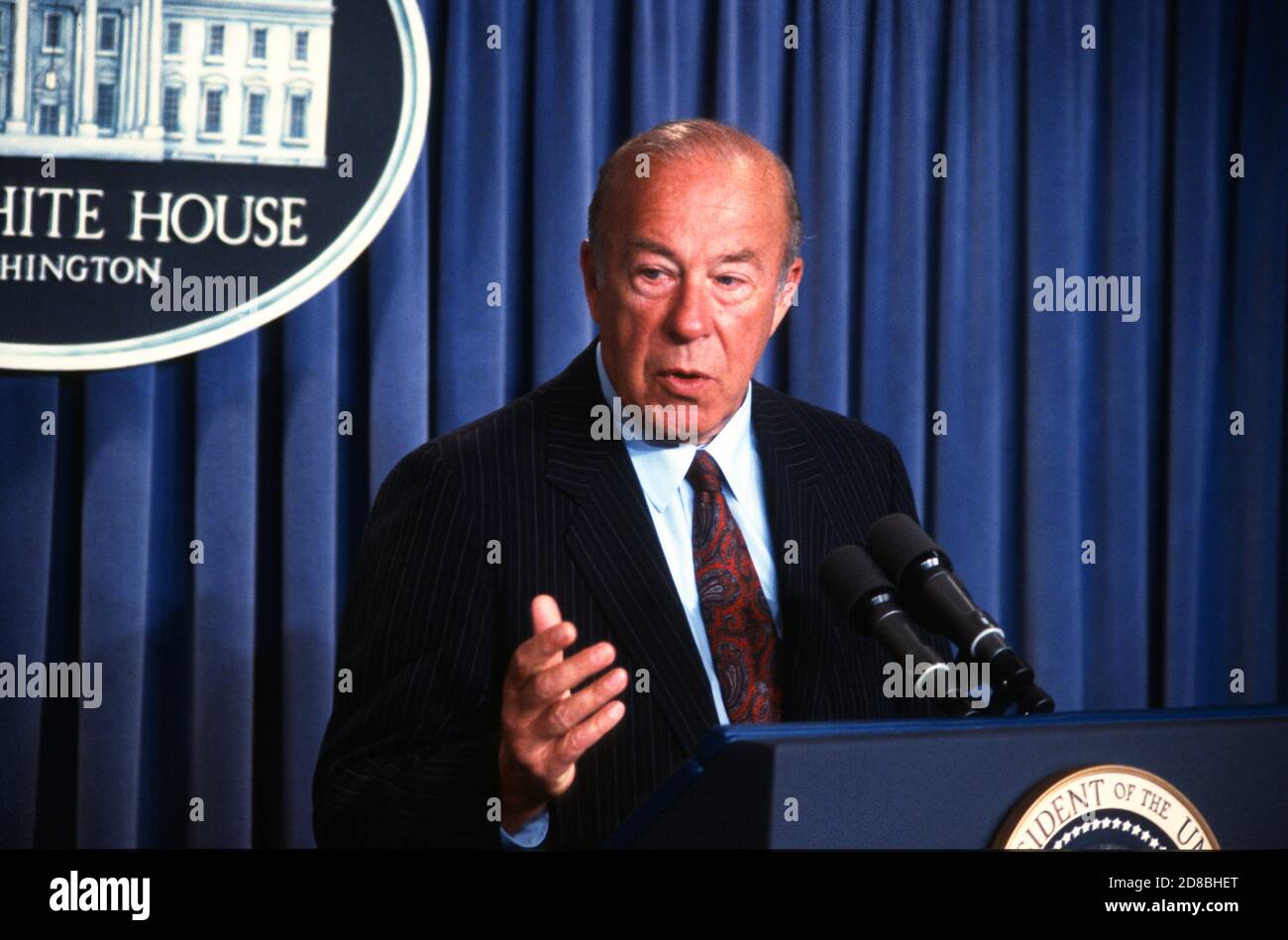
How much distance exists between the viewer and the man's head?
176 centimetres

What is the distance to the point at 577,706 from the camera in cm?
113

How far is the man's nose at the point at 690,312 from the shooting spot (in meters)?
1.76

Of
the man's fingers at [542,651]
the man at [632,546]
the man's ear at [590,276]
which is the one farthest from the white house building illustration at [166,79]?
the man's fingers at [542,651]

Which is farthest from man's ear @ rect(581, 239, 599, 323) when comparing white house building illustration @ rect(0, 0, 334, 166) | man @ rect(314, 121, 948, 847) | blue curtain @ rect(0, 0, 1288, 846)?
white house building illustration @ rect(0, 0, 334, 166)

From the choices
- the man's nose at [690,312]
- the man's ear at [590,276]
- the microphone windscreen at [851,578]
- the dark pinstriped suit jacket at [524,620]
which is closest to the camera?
the microphone windscreen at [851,578]

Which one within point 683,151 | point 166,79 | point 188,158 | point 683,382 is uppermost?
point 166,79

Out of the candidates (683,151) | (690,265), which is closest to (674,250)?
(690,265)

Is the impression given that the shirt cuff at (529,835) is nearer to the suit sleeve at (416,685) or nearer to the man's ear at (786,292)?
the suit sleeve at (416,685)

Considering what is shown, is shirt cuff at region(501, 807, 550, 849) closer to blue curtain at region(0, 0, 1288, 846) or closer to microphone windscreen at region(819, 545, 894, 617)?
microphone windscreen at region(819, 545, 894, 617)

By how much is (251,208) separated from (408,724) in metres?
1.15

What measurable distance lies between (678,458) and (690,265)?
0.27 metres

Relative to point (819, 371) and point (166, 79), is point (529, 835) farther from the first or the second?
point (166, 79)

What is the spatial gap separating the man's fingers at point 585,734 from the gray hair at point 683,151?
86 cm
